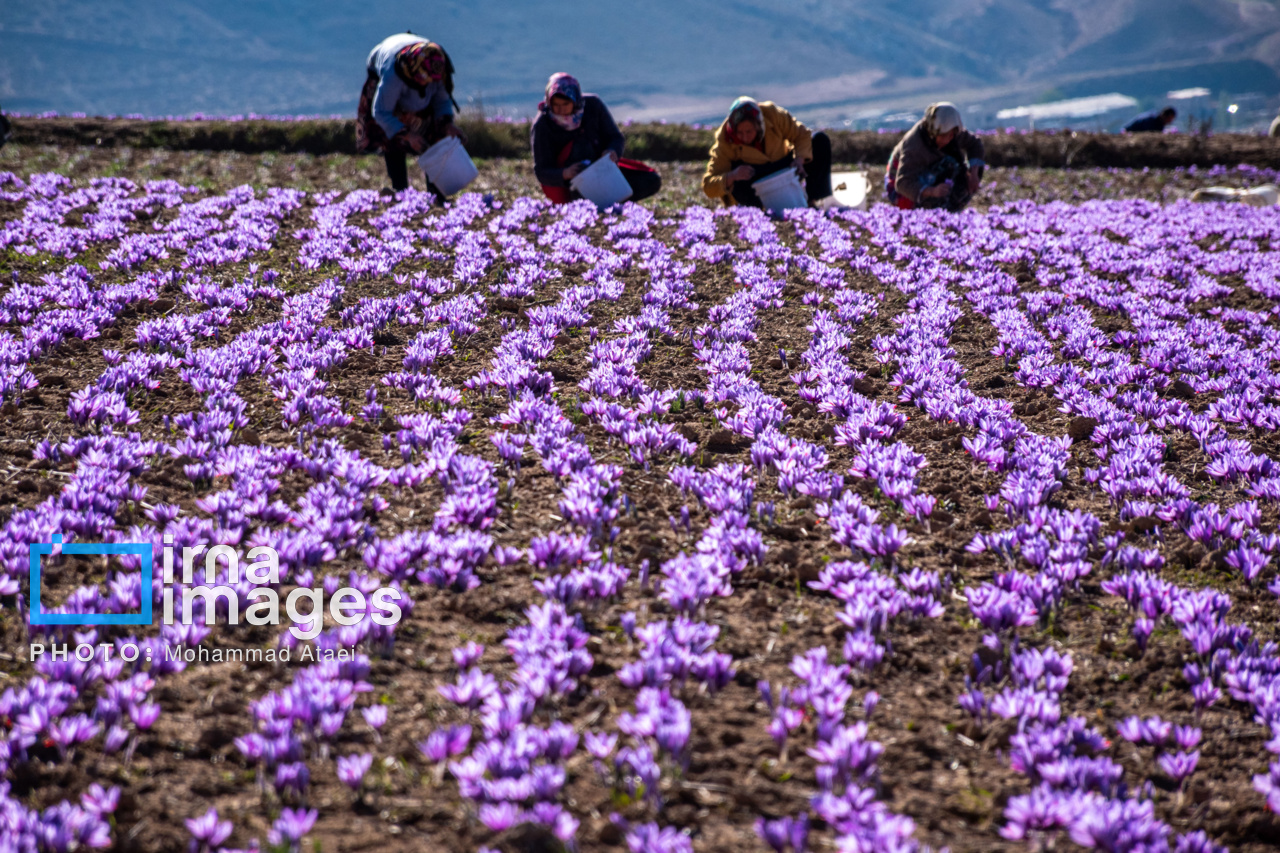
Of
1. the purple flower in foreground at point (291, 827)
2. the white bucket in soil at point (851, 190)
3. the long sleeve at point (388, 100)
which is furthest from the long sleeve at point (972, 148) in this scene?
the purple flower in foreground at point (291, 827)

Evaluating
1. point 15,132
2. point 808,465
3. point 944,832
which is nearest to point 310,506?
point 808,465

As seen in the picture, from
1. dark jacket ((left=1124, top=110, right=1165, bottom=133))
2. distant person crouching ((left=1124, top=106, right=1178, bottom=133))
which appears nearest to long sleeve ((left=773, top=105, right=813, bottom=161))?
distant person crouching ((left=1124, top=106, right=1178, bottom=133))

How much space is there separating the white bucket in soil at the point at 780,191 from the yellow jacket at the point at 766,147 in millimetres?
334

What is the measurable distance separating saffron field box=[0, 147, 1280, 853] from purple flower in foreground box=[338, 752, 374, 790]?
14 mm

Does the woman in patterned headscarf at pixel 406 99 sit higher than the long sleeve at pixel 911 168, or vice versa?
the woman in patterned headscarf at pixel 406 99

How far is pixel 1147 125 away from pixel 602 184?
2474cm

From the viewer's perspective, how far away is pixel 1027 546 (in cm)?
415

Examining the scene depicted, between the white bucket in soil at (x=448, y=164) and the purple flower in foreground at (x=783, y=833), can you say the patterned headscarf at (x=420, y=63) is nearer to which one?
the white bucket in soil at (x=448, y=164)

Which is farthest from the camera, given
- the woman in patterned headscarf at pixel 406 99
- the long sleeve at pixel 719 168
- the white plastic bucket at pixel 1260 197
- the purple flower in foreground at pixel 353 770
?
the white plastic bucket at pixel 1260 197

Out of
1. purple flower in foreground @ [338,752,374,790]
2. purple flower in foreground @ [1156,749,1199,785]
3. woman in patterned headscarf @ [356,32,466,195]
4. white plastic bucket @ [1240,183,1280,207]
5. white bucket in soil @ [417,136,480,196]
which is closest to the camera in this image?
purple flower in foreground @ [338,752,374,790]

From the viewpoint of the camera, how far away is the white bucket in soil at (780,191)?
42.5 ft

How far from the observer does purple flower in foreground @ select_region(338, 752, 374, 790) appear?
2.74 metres

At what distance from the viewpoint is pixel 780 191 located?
13148mm

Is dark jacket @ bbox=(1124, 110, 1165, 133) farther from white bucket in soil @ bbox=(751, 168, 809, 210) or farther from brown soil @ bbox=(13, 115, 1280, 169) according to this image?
white bucket in soil @ bbox=(751, 168, 809, 210)
